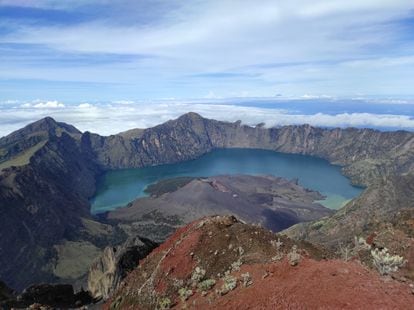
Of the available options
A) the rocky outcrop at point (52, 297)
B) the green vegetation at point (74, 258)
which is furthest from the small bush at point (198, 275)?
the green vegetation at point (74, 258)

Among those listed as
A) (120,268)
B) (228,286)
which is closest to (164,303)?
(228,286)

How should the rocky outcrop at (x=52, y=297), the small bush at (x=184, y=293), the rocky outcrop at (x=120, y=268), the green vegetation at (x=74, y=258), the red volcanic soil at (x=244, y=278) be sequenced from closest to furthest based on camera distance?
the red volcanic soil at (x=244, y=278)
the small bush at (x=184, y=293)
the rocky outcrop at (x=52, y=297)
the rocky outcrop at (x=120, y=268)
the green vegetation at (x=74, y=258)

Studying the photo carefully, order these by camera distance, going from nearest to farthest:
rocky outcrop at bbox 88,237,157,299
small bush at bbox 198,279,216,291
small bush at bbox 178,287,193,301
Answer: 1. small bush at bbox 198,279,216,291
2. small bush at bbox 178,287,193,301
3. rocky outcrop at bbox 88,237,157,299

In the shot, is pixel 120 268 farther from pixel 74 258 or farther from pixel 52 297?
pixel 74 258

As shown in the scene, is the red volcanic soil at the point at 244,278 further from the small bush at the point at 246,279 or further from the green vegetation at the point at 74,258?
the green vegetation at the point at 74,258

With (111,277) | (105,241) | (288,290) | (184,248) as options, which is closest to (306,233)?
(105,241)

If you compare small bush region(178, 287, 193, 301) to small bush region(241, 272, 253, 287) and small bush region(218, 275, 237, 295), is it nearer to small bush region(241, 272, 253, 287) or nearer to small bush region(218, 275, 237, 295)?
small bush region(218, 275, 237, 295)

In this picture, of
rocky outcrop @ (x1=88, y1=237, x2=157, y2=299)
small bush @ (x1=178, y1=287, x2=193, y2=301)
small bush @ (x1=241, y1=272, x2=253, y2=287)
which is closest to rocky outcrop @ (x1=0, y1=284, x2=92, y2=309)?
→ rocky outcrop @ (x1=88, y1=237, x2=157, y2=299)

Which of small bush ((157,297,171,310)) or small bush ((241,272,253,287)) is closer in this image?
small bush ((241,272,253,287))
